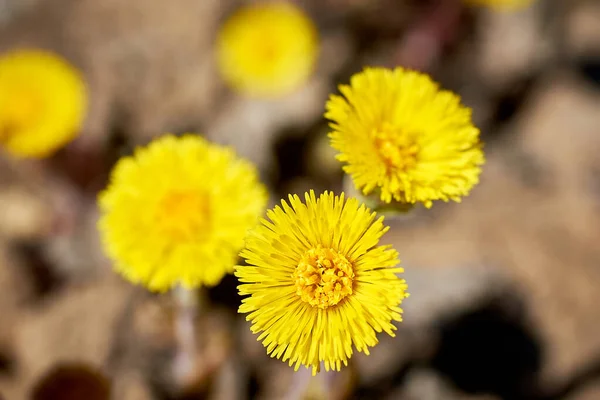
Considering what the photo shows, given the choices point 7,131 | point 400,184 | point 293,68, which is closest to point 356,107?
point 400,184

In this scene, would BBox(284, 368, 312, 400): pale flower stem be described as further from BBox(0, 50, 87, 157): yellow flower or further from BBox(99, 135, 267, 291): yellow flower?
BBox(0, 50, 87, 157): yellow flower

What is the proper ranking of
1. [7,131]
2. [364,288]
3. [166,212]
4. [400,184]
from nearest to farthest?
[364,288] < [400,184] < [166,212] < [7,131]

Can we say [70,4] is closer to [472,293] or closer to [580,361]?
[472,293]

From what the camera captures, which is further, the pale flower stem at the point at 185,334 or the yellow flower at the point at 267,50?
the yellow flower at the point at 267,50

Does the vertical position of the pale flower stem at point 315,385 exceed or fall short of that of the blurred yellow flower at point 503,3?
it falls short

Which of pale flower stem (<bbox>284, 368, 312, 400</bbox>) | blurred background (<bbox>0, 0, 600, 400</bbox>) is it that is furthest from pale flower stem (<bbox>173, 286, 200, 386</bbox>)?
pale flower stem (<bbox>284, 368, 312, 400</bbox>)

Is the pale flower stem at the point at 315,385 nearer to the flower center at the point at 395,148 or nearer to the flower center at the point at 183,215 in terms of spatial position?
the flower center at the point at 183,215

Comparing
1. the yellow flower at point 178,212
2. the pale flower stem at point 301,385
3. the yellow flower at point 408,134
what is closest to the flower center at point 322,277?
the yellow flower at point 408,134
